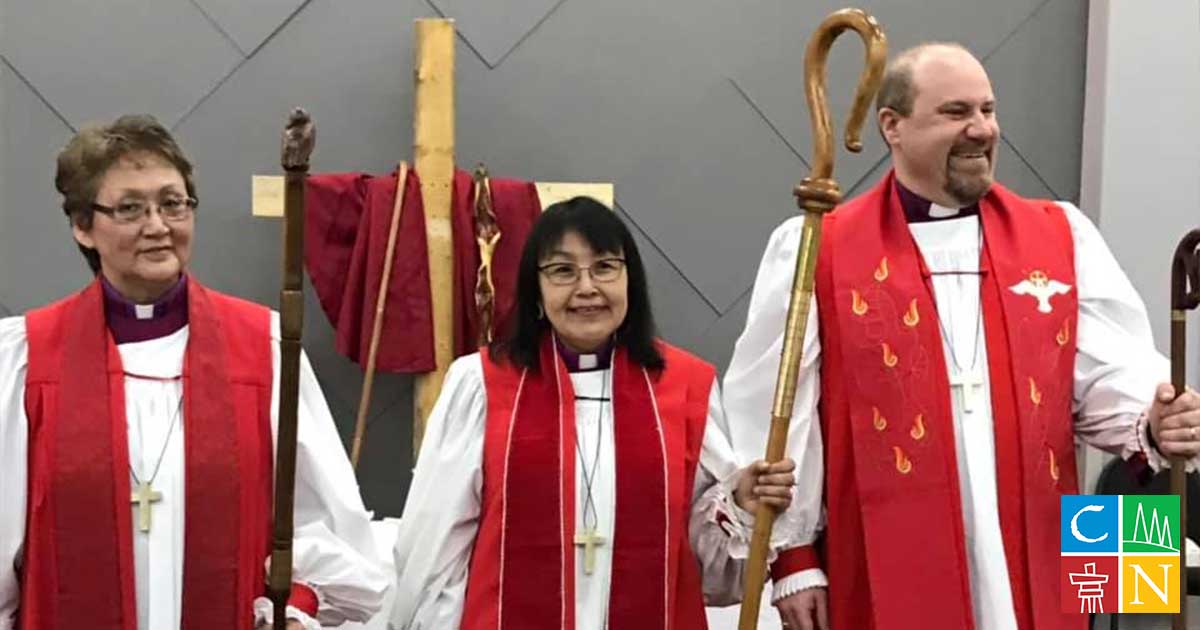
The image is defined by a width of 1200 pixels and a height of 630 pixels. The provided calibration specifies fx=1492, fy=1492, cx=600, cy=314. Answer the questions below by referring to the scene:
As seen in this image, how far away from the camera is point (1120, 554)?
3.12 m

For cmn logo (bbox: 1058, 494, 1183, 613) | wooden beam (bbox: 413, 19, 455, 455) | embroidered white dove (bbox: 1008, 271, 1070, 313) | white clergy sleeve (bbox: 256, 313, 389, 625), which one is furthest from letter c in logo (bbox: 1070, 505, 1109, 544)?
wooden beam (bbox: 413, 19, 455, 455)

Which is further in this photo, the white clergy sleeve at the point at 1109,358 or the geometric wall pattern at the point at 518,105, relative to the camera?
the geometric wall pattern at the point at 518,105

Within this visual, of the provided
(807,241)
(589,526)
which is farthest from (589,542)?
(807,241)

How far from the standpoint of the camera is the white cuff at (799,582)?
303cm

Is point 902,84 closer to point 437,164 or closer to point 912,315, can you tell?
point 912,315

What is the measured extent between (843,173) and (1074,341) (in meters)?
2.43

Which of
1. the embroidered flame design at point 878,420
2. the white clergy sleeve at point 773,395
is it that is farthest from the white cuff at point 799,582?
the embroidered flame design at point 878,420

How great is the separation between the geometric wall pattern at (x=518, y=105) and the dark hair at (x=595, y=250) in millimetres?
2101

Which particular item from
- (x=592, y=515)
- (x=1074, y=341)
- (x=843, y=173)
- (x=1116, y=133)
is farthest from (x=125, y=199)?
(x=1116, y=133)

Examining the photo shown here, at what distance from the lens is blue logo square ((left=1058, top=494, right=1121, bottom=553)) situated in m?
3.02

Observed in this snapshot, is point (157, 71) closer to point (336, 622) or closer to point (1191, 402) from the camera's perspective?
point (336, 622)

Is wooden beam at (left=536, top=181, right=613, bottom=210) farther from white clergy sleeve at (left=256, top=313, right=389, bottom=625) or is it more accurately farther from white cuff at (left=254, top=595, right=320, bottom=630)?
white cuff at (left=254, top=595, right=320, bottom=630)

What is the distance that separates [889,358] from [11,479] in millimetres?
1682

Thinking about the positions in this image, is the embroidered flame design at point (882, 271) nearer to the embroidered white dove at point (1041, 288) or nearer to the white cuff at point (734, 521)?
the embroidered white dove at point (1041, 288)
